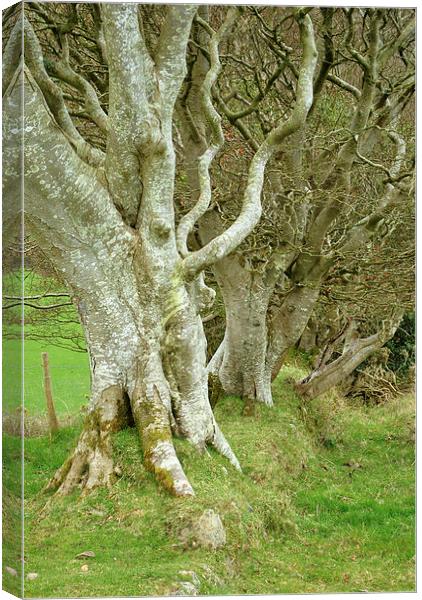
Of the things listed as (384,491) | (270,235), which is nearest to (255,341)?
(270,235)

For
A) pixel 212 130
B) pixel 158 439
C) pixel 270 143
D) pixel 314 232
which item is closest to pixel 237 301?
pixel 314 232

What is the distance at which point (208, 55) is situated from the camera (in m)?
8.16

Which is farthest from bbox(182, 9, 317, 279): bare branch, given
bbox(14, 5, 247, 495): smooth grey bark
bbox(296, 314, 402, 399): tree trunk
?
bbox(296, 314, 402, 399): tree trunk

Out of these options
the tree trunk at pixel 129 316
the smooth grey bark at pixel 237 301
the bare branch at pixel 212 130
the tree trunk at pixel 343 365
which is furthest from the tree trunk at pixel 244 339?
the tree trunk at pixel 129 316

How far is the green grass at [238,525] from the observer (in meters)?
5.54

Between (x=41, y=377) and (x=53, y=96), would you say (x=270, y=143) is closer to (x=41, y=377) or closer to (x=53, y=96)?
(x=53, y=96)

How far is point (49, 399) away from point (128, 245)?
157cm

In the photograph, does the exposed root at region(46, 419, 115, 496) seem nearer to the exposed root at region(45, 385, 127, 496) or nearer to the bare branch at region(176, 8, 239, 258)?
the exposed root at region(45, 385, 127, 496)

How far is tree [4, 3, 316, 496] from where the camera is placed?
5840 millimetres

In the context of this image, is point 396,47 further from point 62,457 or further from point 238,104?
point 62,457

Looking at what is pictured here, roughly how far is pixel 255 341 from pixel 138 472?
376 cm

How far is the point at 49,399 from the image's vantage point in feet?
22.7

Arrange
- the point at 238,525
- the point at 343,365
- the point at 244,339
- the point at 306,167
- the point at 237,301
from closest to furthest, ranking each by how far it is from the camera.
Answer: the point at 238,525 → the point at 306,167 → the point at 237,301 → the point at 244,339 → the point at 343,365

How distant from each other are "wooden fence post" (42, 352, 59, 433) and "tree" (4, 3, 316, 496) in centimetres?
45
